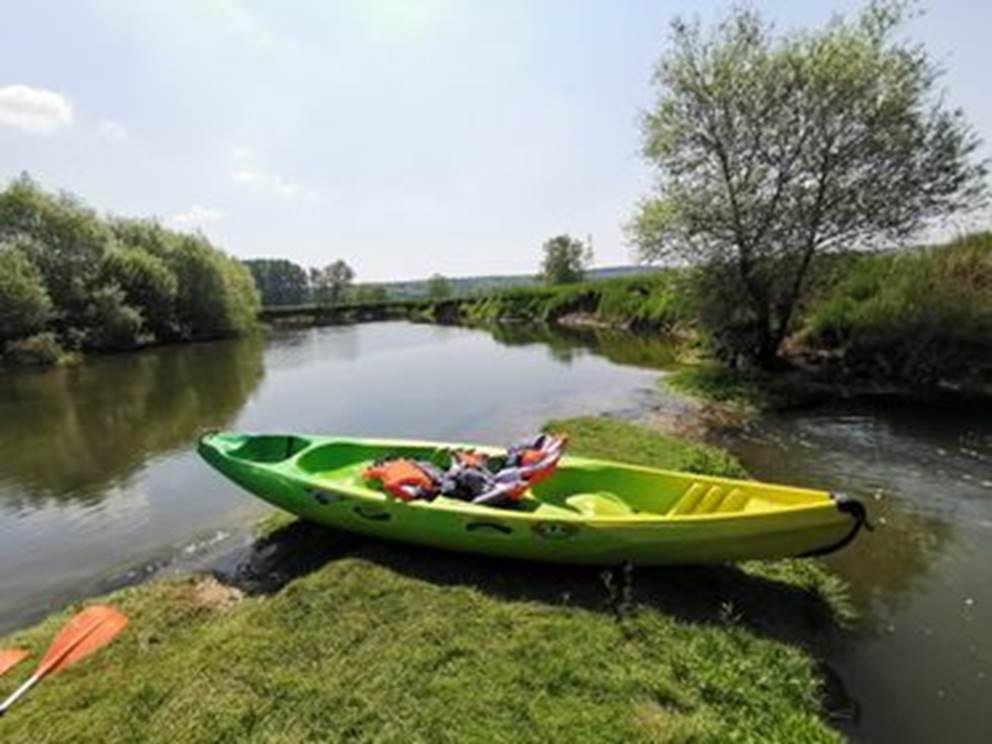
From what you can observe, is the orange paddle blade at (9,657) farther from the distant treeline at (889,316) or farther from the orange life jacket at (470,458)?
the distant treeline at (889,316)

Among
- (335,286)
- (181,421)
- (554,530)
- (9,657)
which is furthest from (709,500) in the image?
(335,286)

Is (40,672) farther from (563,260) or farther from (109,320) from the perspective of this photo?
(563,260)

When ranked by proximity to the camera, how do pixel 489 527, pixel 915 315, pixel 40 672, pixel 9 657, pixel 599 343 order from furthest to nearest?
pixel 599 343, pixel 915 315, pixel 489 527, pixel 9 657, pixel 40 672

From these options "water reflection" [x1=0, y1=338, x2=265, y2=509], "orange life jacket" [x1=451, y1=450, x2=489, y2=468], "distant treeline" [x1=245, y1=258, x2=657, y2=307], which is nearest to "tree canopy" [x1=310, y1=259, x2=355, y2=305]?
"distant treeline" [x1=245, y1=258, x2=657, y2=307]

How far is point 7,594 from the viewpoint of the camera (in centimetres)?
677

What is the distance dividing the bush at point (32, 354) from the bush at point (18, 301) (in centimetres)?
93

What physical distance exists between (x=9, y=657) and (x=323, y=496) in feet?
8.69

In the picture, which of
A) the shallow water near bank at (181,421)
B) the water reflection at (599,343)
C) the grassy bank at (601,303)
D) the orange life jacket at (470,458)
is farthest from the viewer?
the grassy bank at (601,303)

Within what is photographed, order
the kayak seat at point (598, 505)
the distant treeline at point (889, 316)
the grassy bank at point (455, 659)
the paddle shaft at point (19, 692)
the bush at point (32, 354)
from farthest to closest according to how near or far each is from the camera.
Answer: the bush at point (32, 354) → the distant treeline at point (889, 316) → the kayak seat at point (598, 505) → the paddle shaft at point (19, 692) → the grassy bank at point (455, 659)

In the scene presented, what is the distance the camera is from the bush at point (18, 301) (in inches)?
1143

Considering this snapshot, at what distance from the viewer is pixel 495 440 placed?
11812mm

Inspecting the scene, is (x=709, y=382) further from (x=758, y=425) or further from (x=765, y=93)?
(x=765, y=93)

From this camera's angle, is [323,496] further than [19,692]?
Yes

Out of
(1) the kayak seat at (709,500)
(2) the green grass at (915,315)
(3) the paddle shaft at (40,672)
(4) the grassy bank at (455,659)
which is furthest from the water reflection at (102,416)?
(2) the green grass at (915,315)
